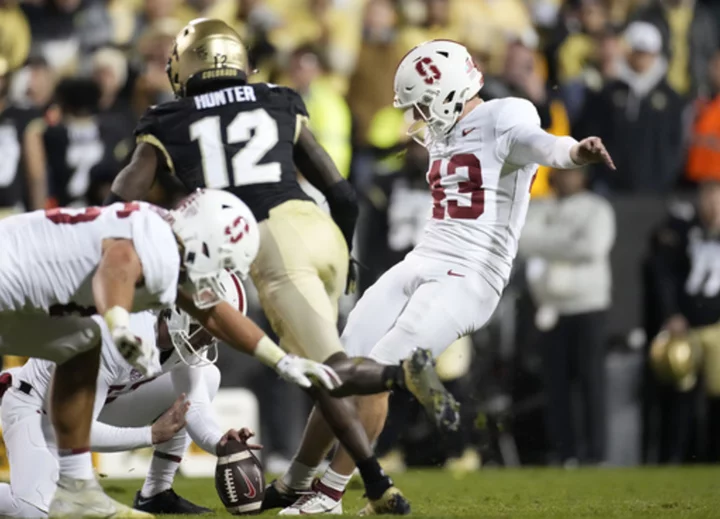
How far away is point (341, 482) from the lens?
231 inches

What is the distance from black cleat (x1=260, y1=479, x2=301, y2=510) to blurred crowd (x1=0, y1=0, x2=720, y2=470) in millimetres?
3590

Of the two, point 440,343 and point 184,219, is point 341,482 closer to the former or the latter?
point 440,343

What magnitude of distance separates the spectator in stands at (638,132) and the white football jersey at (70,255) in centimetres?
639

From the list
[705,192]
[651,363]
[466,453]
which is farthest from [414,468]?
[705,192]

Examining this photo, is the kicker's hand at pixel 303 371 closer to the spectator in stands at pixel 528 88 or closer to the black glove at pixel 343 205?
the black glove at pixel 343 205

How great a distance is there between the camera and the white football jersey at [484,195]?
625 centimetres

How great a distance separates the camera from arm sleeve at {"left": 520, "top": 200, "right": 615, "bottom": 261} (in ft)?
32.8

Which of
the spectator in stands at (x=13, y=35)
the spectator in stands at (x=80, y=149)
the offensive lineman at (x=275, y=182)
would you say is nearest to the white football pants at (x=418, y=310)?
the offensive lineman at (x=275, y=182)

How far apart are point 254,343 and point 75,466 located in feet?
2.57

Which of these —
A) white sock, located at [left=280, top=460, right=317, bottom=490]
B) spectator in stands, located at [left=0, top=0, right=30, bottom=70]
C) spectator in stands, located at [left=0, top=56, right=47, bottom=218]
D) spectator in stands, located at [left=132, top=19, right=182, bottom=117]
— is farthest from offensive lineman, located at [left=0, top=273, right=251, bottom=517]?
spectator in stands, located at [left=0, top=0, right=30, bottom=70]

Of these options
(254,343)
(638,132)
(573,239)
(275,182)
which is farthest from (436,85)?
(638,132)

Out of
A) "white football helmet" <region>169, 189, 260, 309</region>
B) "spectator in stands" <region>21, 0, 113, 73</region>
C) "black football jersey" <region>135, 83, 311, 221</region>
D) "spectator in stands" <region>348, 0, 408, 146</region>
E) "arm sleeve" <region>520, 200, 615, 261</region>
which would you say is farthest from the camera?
"spectator in stands" <region>21, 0, 113, 73</region>

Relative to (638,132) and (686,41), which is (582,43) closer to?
(686,41)

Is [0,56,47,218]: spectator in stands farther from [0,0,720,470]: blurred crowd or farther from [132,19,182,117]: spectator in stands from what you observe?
[132,19,182,117]: spectator in stands
